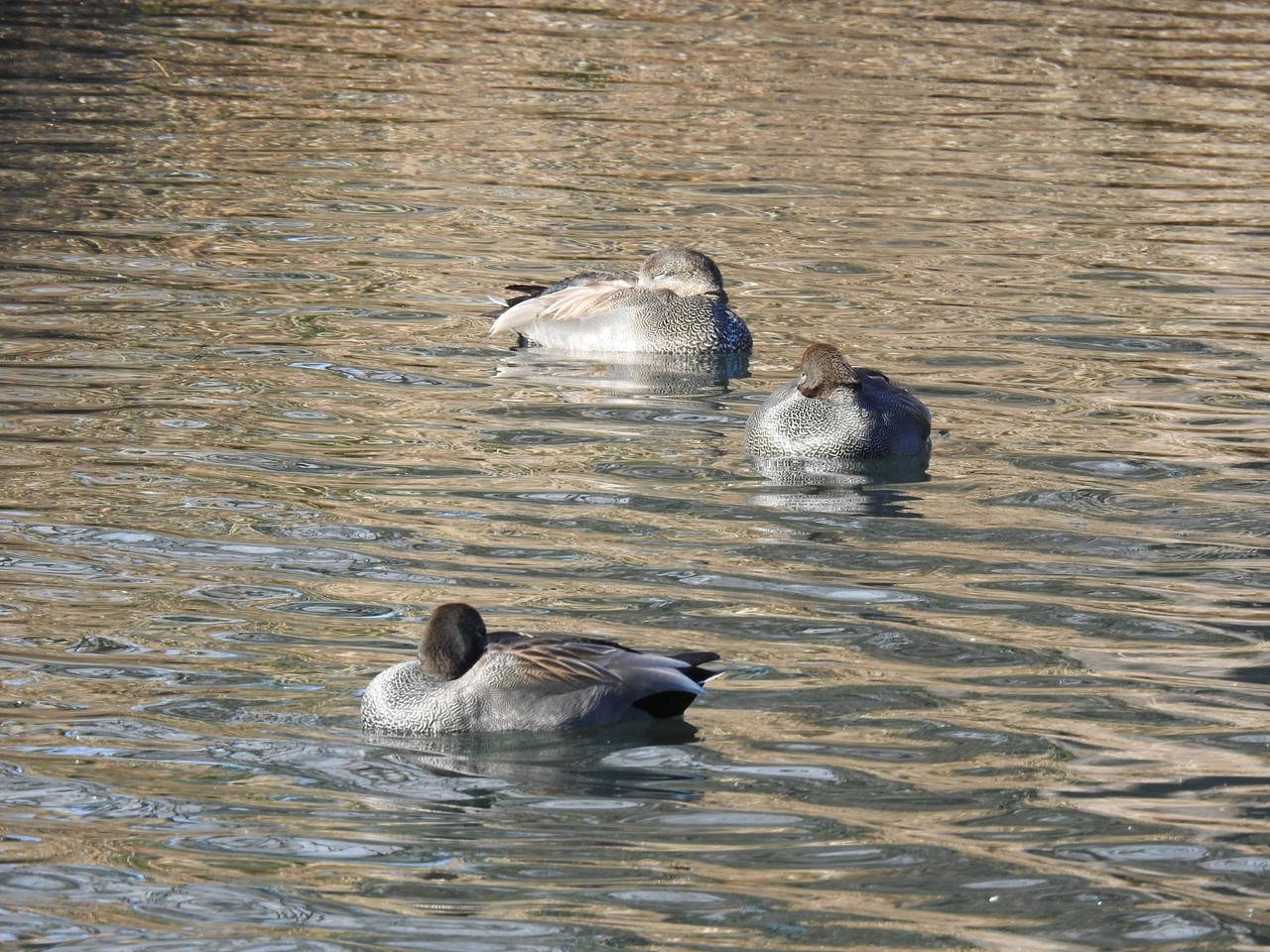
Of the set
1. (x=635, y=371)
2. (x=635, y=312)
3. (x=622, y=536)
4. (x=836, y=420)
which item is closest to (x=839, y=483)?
(x=836, y=420)

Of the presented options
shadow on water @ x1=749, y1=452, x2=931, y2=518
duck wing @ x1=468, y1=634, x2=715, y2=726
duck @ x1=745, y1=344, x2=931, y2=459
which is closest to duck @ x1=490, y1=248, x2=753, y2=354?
duck @ x1=745, y1=344, x2=931, y2=459

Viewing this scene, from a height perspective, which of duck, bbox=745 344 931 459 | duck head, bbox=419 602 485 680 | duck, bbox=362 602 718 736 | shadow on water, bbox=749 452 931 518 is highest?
duck, bbox=745 344 931 459

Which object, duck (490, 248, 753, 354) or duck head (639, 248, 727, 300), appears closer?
duck (490, 248, 753, 354)

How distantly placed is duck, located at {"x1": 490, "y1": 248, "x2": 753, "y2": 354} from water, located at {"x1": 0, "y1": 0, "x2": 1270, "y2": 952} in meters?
0.30

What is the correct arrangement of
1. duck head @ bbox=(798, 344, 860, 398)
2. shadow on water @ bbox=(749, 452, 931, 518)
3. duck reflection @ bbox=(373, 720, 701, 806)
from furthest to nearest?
duck head @ bbox=(798, 344, 860, 398)
shadow on water @ bbox=(749, 452, 931, 518)
duck reflection @ bbox=(373, 720, 701, 806)

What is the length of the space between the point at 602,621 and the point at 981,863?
2526 mm

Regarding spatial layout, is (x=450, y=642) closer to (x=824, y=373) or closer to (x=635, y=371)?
(x=824, y=373)

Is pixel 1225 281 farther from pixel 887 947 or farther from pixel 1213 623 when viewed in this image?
pixel 887 947

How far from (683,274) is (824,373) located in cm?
296

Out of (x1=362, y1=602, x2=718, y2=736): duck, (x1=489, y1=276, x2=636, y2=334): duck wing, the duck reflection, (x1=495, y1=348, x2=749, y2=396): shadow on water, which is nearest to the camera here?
the duck reflection

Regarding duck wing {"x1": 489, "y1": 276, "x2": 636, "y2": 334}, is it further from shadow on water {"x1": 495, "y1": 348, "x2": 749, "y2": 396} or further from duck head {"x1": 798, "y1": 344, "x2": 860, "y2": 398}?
duck head {"x1": 798, "y1": 344, "x2": 860, "y2": 398}

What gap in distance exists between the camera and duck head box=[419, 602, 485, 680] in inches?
304

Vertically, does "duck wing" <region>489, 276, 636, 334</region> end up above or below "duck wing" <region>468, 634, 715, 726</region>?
above

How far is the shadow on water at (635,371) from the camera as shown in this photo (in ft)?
45.2
